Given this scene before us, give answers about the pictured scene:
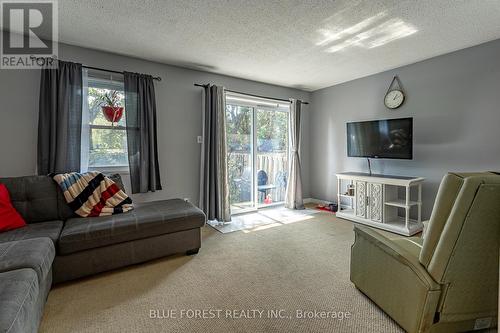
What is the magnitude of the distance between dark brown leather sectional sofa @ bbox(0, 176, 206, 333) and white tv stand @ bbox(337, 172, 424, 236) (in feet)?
8.19

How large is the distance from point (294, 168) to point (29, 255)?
155 inches

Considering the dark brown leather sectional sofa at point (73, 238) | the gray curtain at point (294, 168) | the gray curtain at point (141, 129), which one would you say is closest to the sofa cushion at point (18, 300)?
the dark brown leather sectional sofa at point (73, 238)

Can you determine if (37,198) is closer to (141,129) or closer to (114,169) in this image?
(114,169)

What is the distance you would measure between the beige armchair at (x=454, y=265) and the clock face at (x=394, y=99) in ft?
9.22

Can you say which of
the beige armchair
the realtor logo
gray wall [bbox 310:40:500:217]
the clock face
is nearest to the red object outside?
the realtor logo

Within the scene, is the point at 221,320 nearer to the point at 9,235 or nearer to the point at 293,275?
the point at 293,275

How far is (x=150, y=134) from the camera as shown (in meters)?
3.24

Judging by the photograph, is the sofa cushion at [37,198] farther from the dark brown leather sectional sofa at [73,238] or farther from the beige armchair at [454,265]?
the beige armchair at [454,265]

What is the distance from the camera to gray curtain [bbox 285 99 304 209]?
4.71 meters

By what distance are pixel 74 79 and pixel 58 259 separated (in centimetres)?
199

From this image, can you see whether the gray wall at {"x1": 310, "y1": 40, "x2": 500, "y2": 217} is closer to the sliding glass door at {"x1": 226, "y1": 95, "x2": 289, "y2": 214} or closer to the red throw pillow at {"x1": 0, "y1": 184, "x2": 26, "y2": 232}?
the sliding glass door at {"x1": 226, "y1": 95, "x2": 289, "y2": 214}

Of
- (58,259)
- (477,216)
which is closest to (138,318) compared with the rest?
(58,259)

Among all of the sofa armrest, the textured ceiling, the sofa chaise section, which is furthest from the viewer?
the textured ceiling

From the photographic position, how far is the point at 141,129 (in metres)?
3.20
